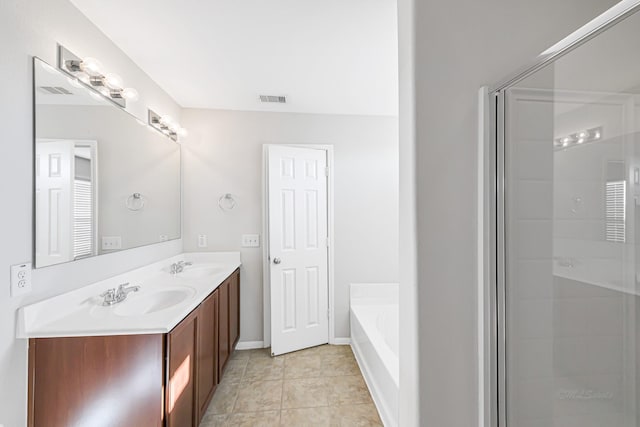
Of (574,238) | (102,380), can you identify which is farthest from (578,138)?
(102,380)

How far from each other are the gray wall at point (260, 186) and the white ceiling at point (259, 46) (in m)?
0.33

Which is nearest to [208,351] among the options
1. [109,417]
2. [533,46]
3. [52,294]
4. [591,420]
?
[109,417]

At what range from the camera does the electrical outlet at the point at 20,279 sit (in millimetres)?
1227

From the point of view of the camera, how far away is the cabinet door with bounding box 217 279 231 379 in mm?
2279

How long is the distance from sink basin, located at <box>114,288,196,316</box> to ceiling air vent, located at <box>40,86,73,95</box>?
114 centimetres

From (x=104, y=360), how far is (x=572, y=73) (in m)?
2.10

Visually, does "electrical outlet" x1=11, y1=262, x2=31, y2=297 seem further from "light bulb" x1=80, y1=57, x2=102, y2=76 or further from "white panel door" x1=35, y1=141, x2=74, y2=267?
"light bulb" x1=80, y1=57, x2=102, y2=76

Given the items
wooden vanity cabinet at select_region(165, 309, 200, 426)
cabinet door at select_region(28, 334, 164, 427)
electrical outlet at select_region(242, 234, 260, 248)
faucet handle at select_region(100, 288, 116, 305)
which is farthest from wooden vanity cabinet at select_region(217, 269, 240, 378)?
cabinet door at select_region(28, 334, 164, 427)

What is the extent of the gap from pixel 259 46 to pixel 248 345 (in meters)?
2.73

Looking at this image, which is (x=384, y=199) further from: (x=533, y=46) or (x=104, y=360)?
(x=104, y=360)

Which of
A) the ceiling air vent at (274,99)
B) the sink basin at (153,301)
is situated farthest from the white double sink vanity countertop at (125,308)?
the ceiling air vent at (274,99)

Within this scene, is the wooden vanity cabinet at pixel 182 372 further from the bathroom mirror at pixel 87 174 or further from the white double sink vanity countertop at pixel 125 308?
the bathroom mirror at pixel 87 174

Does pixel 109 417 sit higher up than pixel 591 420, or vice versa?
pixel 591 420

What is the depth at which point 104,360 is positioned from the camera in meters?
1.29
